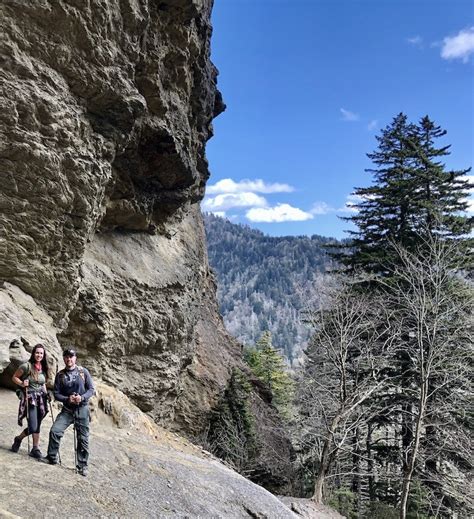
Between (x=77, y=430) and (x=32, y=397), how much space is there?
800 millimetres

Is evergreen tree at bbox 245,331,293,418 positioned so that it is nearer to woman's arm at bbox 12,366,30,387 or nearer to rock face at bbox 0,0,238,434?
rock face at bbox 0,0,238,434

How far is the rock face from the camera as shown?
925cm

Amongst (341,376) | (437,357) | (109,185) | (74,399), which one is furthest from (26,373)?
(437,357)

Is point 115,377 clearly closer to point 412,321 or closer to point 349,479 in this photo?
point 412,321

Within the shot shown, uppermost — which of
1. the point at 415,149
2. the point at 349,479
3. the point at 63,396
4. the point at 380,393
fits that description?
the point at 415,149

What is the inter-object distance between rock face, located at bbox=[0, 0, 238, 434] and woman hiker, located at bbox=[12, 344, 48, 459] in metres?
2.11

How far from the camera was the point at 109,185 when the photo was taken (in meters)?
13.9

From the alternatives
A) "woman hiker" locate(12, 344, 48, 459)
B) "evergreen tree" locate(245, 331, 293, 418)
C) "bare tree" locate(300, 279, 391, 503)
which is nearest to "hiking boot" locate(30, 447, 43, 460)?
"woman hiker" locate(12, 344, 48, 459)

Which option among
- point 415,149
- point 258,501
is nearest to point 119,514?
point 258,501

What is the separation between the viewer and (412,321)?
18500 mm

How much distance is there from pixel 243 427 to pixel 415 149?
16.4 metres

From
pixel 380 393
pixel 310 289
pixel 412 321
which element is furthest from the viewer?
pixel 310 289

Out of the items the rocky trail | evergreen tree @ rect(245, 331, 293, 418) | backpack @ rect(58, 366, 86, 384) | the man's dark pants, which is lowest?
the rocky trail

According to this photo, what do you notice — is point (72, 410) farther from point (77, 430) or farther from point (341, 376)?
point (341, 376)
